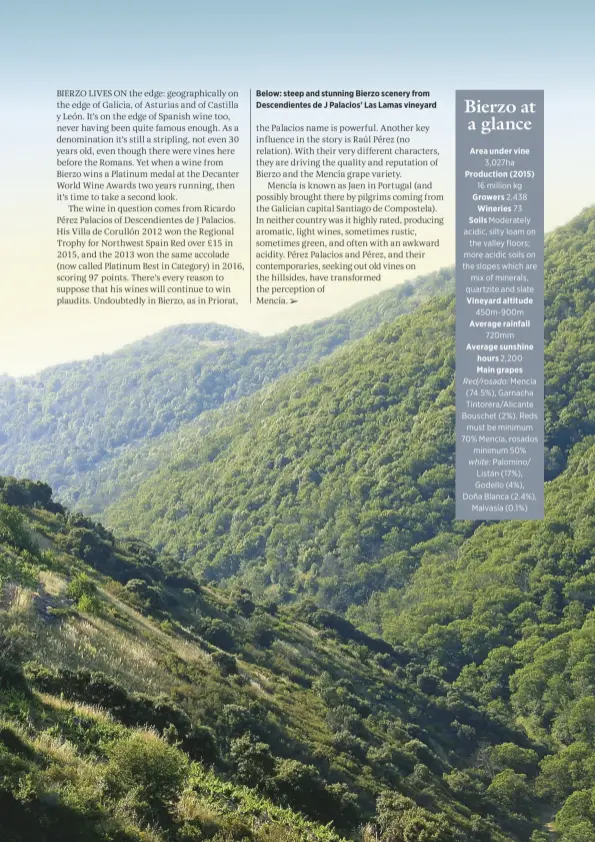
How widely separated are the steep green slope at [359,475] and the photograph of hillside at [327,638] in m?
0.52

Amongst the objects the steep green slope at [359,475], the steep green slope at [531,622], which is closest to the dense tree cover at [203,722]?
the steep green slope at [531,622]

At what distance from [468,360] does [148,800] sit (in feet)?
104

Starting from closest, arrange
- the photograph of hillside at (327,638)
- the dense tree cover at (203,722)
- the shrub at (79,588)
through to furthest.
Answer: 1. the dense tree cover at (203,722)
2. the photograph of hillside at (327,638)
3. the shrub at (79,588)

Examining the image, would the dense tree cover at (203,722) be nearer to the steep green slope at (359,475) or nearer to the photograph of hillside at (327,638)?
the photograph of hillside at (327,638)

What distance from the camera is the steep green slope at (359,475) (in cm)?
14100

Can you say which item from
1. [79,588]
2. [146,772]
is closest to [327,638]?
[79,588]

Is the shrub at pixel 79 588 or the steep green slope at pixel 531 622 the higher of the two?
the shrub at pixel 79 588

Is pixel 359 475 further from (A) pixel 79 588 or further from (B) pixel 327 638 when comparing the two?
(A) pixel 79 588

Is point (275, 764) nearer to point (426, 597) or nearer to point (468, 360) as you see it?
point (468, 360)

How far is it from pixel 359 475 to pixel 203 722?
129852mm

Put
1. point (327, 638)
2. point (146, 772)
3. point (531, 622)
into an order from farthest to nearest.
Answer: point (531, 622), point (327, 638), point (146, 772)

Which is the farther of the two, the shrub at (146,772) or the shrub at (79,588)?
the shrub at (79,588)

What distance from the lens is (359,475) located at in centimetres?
15875

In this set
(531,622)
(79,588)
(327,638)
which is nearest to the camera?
(79,588)
